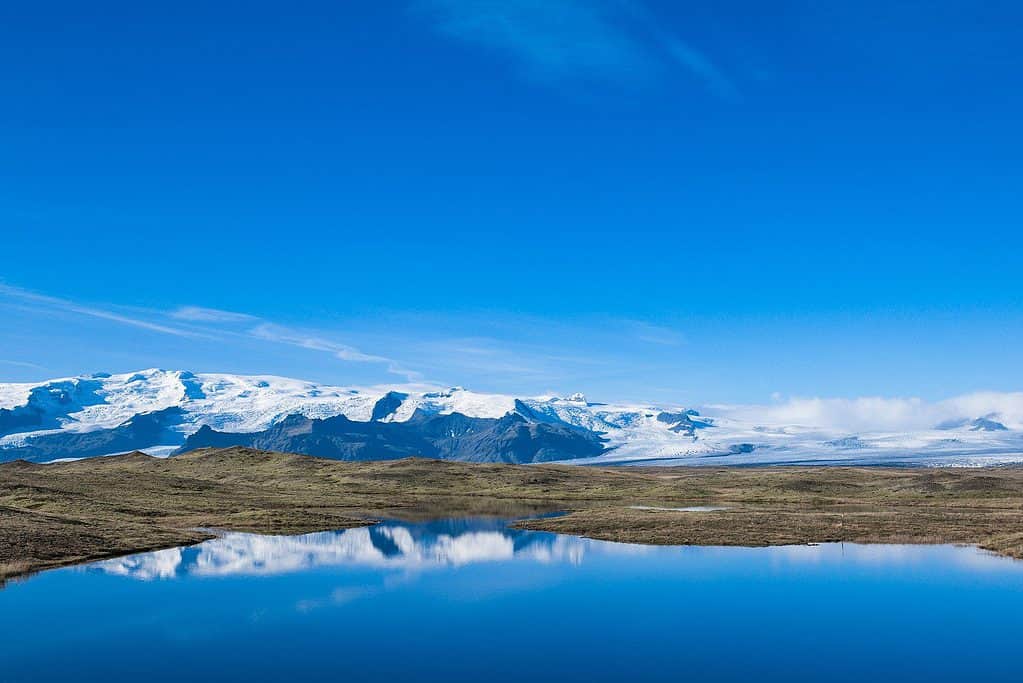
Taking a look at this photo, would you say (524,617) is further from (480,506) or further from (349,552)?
(480,506)

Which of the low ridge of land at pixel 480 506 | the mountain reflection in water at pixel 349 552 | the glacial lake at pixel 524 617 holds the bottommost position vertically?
the glacial lake at pixel 524 617

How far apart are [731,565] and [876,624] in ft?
64.8

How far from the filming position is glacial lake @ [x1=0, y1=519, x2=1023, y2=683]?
3516cm

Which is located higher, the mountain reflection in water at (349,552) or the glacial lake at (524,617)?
the mountain reflection in water at (349,552)

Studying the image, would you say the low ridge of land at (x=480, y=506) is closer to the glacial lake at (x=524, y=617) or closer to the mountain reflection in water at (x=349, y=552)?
the mountain reflection in water at (x=349, y=552)

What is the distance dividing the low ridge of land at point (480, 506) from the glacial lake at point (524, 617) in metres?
8.16

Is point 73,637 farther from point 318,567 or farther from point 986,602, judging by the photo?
point 986,602

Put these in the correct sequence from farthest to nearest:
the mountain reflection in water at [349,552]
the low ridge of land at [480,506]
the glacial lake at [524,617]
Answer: the low ridge of land at [480,506]
the mountain reflection in water at [349,552]
the glacial lake at [524,617]

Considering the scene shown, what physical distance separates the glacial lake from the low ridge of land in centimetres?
816

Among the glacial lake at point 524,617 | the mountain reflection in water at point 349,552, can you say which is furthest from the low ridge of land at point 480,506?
the glacial lake at point 524,617

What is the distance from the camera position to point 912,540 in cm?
7600

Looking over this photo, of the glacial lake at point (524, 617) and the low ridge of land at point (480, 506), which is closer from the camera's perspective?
the glacial lake at point (524, 617)

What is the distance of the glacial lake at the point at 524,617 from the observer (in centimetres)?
3516

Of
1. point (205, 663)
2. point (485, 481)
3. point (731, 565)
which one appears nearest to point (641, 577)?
point (731, 565)
